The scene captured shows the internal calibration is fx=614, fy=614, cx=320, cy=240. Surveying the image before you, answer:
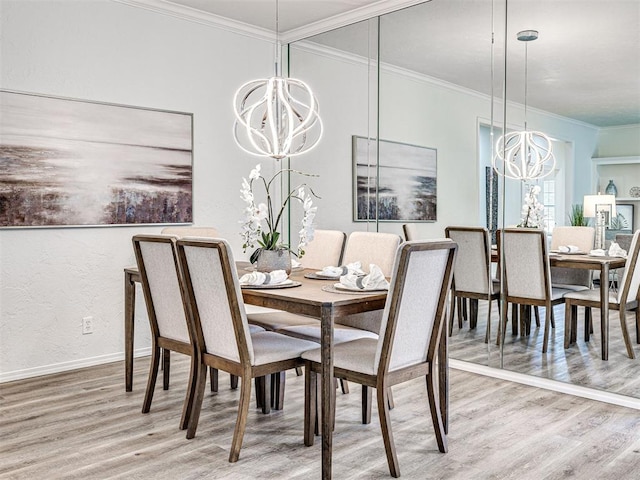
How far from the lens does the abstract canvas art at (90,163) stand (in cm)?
377

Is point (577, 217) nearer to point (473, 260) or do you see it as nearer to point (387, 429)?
point (473, 260)

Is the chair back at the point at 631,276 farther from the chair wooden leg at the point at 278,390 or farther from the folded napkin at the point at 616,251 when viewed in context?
the chair wooden leg at the point at 278,390

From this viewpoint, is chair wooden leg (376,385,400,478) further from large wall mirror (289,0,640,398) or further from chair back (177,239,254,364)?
large wall mirror (289,0,640,398)

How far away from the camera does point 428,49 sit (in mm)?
4355

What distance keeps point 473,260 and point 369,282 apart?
1534mm

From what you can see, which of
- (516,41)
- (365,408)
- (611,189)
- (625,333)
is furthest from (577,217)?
(365,408)

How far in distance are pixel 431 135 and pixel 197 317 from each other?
2.35m

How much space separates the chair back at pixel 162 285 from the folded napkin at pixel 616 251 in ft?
7.60

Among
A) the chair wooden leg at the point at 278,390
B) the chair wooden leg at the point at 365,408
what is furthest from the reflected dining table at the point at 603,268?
the chair wooden leg at the point at 278,390

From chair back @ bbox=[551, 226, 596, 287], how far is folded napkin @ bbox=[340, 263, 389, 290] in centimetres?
138

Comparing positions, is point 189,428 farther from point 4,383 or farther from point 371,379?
point 4,383

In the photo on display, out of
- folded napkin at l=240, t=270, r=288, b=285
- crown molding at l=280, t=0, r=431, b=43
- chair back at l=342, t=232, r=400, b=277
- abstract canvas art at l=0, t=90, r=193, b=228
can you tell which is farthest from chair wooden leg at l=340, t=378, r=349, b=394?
crown molding at l=280, t=0, r=431, b=43

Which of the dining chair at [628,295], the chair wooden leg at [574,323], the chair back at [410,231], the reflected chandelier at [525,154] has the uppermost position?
the reflected chandelier at [525,154]

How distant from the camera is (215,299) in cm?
263
